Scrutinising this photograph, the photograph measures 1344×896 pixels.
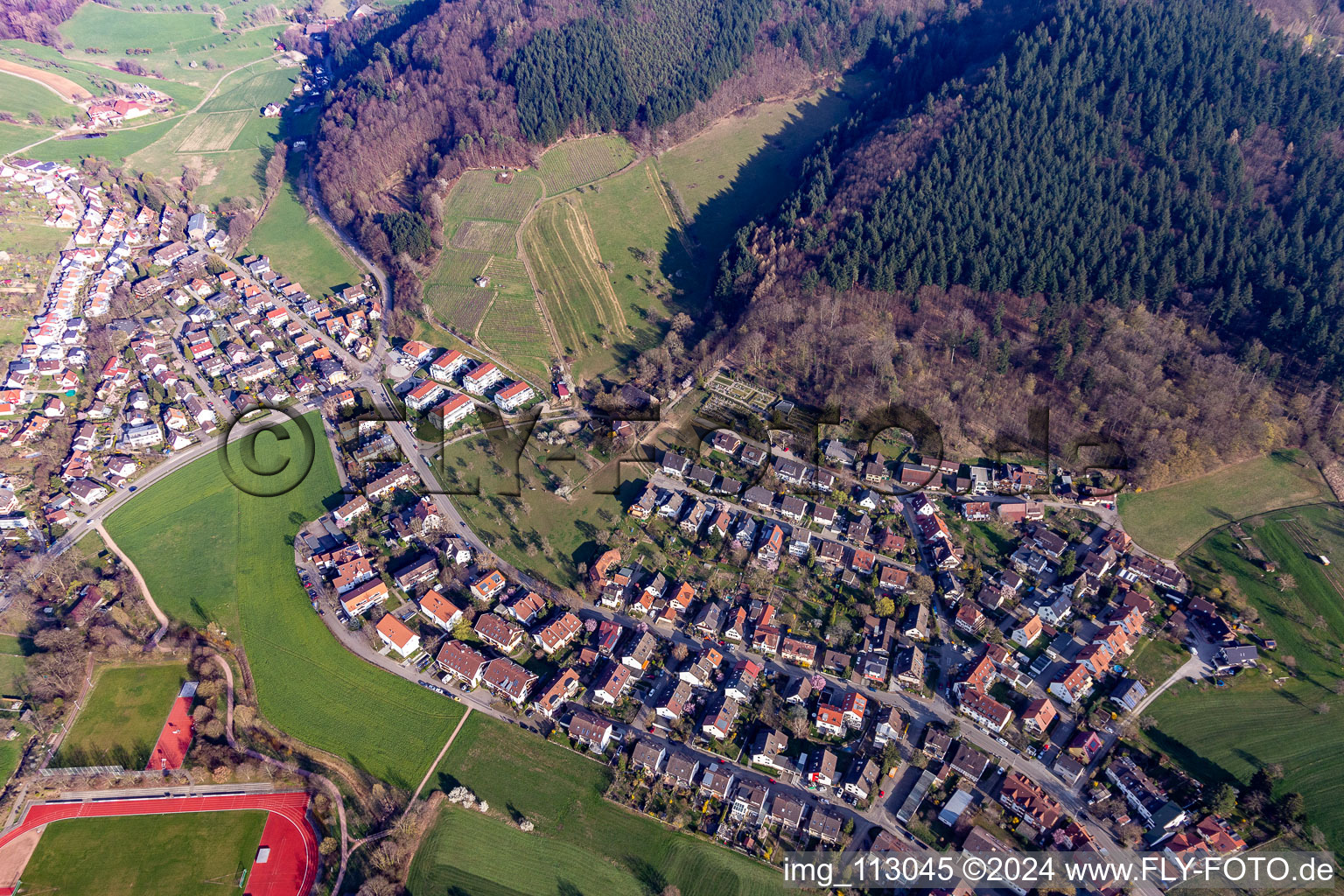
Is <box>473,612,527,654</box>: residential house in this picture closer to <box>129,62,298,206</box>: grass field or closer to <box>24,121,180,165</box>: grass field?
<box>129,62,298,206</box>: grass field

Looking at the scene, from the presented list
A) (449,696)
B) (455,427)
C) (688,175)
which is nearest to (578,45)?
Answer: (688,175)

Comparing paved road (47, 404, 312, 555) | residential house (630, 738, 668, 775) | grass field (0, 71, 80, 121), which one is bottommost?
residential house (630, 738, 668, 775)

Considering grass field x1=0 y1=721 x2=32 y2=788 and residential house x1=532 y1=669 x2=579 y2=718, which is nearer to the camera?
grass field x1=0 y1=721 x2=32 y2=788

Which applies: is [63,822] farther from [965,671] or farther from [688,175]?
[688,175]

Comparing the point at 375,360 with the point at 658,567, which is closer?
the point at 658,567

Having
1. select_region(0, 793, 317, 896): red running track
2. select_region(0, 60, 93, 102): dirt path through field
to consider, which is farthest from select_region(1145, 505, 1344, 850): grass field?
select_region(0, 60, 93, 102): dirt path through field

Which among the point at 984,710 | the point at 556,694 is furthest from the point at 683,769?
the point at 984,710
